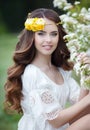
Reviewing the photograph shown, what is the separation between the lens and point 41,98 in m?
3.98

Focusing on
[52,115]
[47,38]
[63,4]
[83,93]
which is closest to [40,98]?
[52,115]

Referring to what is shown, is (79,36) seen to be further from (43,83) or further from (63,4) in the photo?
(43,83)

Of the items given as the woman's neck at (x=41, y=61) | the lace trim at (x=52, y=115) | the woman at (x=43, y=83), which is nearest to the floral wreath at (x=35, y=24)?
the woman at (x=43, y=83)

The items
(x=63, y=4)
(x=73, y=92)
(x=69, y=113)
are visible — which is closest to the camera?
(x=63, y=4)

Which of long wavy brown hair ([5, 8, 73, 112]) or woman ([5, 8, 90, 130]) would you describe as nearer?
woman ([5, 8, 90, 130])

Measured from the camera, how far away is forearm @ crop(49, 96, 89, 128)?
3.89 metres

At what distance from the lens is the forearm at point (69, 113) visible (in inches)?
153

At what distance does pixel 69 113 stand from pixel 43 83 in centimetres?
27

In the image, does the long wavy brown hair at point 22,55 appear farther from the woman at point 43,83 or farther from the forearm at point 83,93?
the forearm at point 83,93

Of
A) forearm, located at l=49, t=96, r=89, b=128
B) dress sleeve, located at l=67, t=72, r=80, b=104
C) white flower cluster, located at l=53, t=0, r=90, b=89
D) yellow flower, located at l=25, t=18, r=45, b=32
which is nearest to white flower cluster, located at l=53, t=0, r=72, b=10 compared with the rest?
white flower cluster, located at l=53, t=0, r=90, b=89

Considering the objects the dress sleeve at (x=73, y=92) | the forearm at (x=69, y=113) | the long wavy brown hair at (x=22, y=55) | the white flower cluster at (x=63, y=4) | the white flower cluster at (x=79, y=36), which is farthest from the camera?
the dress sleeve at (x=73, y=92)

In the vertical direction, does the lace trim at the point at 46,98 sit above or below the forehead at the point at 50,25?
below

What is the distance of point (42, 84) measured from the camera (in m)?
4.02

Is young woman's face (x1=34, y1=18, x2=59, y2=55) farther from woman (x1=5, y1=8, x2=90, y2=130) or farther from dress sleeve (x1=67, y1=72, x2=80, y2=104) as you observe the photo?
dress sleeve (x1=67, y1=72, x2=80, y2=104)
